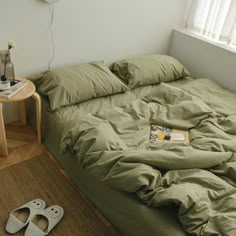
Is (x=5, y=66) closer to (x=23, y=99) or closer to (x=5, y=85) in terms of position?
(x=5, y=85)

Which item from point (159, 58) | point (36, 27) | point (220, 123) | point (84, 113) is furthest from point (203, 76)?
point (36, 27)

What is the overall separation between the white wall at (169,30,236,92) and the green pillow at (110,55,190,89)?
22 cm

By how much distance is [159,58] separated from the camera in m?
2.51

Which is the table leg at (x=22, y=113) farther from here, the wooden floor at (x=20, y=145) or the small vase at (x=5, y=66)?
the small vase at (x=5, y=66)

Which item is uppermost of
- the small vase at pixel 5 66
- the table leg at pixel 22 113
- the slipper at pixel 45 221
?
the small vase at pixel 5 66

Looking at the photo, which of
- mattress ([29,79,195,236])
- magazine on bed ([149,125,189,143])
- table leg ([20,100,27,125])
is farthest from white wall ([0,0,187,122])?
magazine on bed ([149,125,189,143])

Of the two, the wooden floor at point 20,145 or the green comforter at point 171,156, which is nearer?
the green comforter at point 171,156

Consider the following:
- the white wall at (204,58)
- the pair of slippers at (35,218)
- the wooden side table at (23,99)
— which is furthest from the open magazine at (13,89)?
the white wall at (204,58)

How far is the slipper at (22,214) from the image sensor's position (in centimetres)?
146

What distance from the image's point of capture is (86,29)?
2.18 metres

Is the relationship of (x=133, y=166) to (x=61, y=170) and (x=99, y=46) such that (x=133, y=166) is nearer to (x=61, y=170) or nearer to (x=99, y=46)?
(x=61, y=170)

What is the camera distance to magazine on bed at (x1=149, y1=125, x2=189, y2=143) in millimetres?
1650

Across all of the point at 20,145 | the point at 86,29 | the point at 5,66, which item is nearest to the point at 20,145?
the point at 20,145

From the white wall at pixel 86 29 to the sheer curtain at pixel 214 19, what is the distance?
0.13 metres
